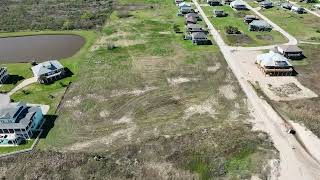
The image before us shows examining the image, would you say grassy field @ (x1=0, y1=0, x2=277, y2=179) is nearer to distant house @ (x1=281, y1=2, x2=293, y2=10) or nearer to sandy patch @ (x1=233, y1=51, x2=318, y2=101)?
sandy patch @ (x1=233, y1=51, x2=318, y2=101)

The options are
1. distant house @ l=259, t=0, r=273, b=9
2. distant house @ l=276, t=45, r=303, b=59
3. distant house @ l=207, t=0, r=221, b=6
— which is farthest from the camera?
distant house @ l=207, t=0, r=221, b=6

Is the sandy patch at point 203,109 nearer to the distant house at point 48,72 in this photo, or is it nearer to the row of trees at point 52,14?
the distant house at point 48,72

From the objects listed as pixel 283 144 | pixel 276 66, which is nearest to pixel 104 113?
pixel 283 144

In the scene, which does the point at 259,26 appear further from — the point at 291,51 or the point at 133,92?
the point at 133,92

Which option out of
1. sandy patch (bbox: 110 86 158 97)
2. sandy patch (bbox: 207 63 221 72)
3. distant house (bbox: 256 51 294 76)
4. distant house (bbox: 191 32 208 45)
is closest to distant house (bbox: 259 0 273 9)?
distant house (bbox: 191 32 208 45)

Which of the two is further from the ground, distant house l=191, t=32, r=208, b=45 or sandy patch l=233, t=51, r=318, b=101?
distant house l=191, t=32, r=208, b=45

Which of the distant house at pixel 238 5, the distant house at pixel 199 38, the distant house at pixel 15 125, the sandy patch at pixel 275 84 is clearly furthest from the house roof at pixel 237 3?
the distant house at pixel 15 125
